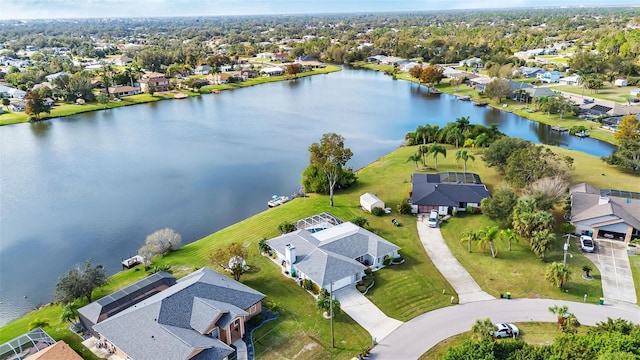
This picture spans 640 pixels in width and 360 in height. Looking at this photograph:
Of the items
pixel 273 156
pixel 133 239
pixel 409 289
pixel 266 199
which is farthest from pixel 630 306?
pixel 273 156

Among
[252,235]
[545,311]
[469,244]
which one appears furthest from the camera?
[252,235]

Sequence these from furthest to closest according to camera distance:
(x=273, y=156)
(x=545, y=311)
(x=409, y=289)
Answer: (x=273, y=156)
(x=409, y=289)
(x=545, y=311)

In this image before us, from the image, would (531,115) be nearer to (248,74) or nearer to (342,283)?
(342,283)

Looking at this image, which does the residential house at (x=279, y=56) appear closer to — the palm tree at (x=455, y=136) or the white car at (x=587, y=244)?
the palm tree at (x=455, y=136)

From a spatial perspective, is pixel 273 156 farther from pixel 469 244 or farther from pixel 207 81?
pixel 207 81

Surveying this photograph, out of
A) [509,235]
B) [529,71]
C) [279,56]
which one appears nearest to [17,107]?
[279,56]

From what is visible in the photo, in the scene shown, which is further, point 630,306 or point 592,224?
point 592,224
